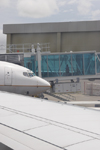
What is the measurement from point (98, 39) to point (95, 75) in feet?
82.5

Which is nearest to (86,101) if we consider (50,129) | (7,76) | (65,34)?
(7,76)

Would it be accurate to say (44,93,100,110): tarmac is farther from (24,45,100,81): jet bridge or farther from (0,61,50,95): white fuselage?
(24,45,100,81): jet bridge

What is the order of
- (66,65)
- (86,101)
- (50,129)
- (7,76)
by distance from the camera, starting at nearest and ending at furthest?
(50,129) → (86,101) → (7,76) → (66,65)

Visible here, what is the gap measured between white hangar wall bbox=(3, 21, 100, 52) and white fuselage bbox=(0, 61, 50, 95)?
112 ft

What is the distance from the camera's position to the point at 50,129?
14.3 feet

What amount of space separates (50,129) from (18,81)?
15.1 metres

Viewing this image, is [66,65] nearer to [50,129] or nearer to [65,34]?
[50,129]

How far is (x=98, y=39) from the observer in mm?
52500

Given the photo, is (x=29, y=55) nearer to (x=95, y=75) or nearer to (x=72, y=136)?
(x=95, y=75)

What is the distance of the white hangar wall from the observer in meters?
51.7

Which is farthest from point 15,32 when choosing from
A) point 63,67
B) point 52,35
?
point 63,67

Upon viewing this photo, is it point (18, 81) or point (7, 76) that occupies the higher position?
point (7, 76)

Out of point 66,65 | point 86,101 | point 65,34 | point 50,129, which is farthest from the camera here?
point 65,34

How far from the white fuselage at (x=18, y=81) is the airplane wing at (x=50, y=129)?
12.6 meters
